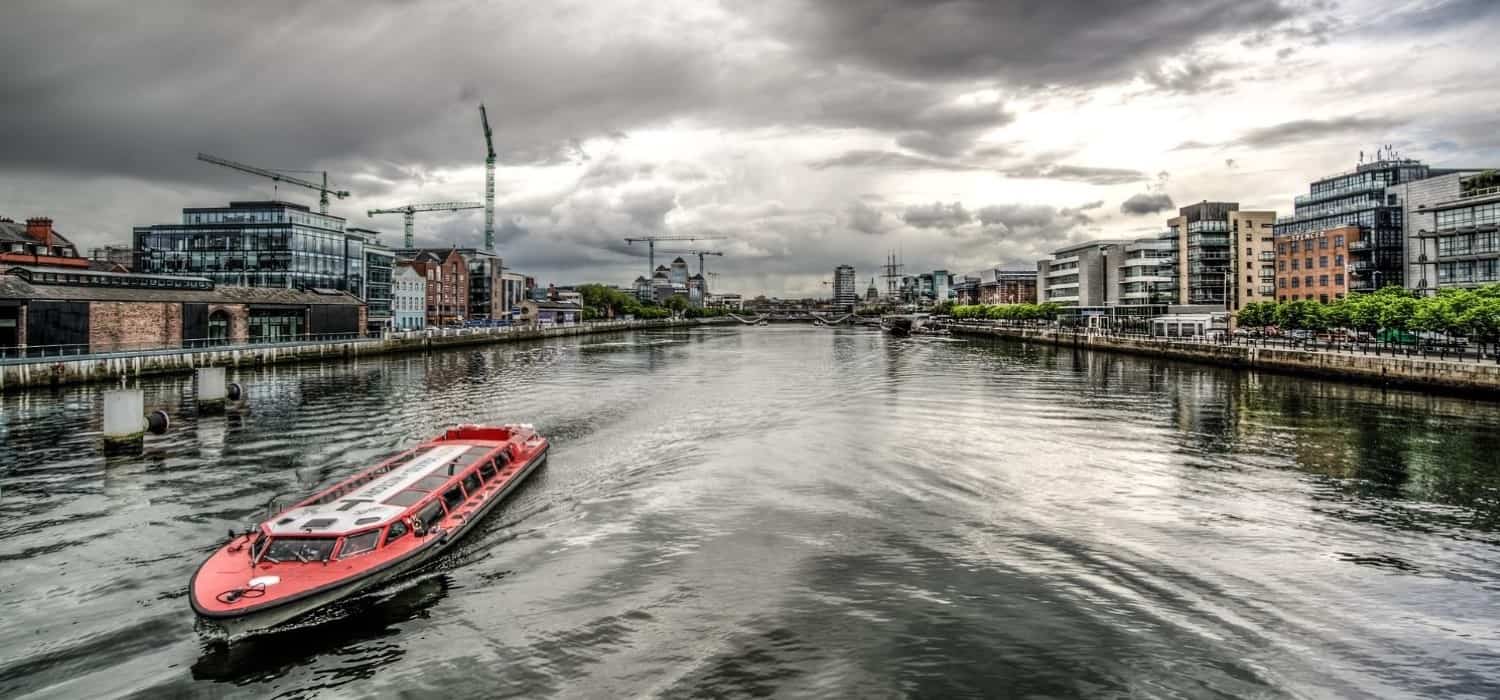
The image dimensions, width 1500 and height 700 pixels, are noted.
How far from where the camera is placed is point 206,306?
86.8 metres

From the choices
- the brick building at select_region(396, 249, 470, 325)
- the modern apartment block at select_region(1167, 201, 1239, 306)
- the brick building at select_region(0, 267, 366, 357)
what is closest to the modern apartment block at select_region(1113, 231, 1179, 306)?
the modern apartment block at select_region(1167, 201, 1239, 306)

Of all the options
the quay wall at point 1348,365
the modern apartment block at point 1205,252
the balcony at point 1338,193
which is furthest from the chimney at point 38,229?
the balcony at point 1338,193

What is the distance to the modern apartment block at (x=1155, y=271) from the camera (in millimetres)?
157500

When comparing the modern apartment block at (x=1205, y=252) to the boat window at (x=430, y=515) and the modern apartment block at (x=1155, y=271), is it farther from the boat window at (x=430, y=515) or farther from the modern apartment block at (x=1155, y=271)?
the boat window at (x=430, y=515)

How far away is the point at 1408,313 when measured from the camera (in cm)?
7269

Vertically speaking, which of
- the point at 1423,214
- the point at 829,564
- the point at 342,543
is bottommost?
the point at 829,564

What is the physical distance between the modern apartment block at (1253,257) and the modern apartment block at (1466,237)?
3794cm

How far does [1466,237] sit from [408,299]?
7009 inches

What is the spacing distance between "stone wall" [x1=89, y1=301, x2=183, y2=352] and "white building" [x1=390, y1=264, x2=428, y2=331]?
7637cm

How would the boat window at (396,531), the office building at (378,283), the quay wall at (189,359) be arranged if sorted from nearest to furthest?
the boat window at (396,531) < the quay wall at (189,359) < the office building at (378,283)

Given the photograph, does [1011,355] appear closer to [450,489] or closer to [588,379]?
[588,379]

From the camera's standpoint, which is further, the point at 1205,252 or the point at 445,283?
the point at 445,283

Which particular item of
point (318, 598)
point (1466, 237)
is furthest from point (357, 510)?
point (1466, 237)

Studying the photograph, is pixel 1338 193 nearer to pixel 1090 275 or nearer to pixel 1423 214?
pixel 1423 214
